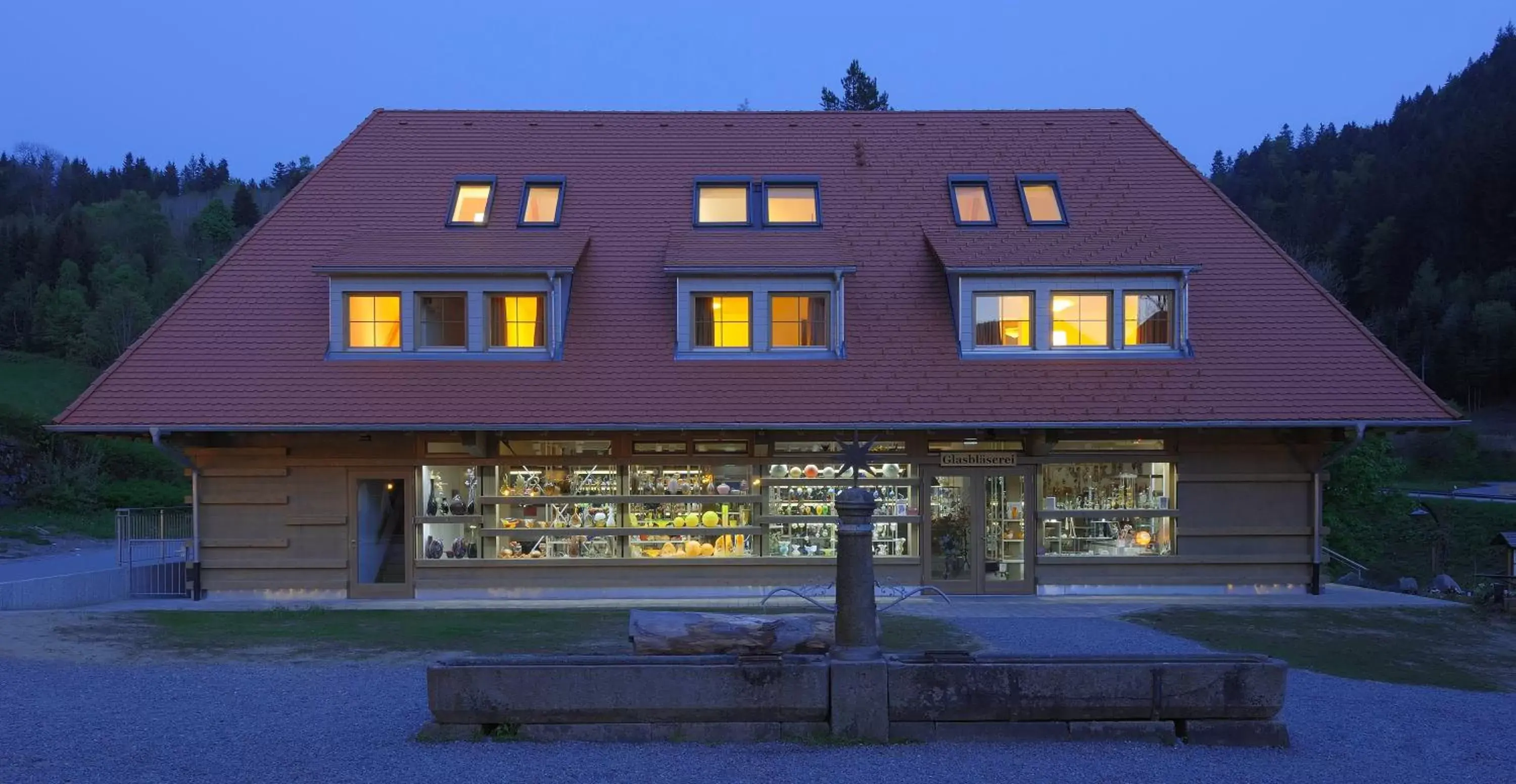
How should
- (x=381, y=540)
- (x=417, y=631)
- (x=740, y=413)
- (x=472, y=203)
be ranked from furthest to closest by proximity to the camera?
1. (x=472, y=203)
2. (x=381, y=540)
3. (x=740, y=413)
4. (x=417, y=631)

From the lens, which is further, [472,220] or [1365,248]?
[1365,248]

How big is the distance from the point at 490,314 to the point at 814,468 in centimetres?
592

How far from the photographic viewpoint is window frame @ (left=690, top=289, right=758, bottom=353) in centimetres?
1781

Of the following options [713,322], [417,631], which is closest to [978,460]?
[713,322]

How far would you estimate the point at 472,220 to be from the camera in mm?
19578

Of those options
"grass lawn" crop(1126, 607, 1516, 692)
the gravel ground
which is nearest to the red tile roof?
"grass lawn" crop(1126, 607, 1516, 692)

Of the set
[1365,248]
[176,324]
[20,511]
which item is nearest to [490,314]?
[176,324]

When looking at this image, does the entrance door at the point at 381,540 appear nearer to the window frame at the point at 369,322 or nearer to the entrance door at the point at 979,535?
the window frame at the point at 369,322

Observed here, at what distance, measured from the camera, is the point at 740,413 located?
16625mm

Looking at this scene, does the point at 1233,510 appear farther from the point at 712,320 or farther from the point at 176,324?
the point at 176,324

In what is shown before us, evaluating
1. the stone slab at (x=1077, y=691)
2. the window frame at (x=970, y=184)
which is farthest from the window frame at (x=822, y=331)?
the stone slab at (x=1077, y=691)

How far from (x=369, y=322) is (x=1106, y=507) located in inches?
491

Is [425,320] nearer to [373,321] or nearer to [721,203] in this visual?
[373,321]

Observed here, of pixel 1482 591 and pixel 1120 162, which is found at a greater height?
pixel 1120 162
